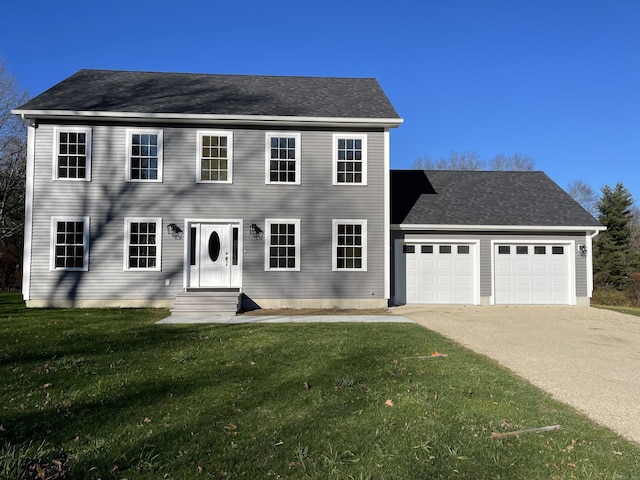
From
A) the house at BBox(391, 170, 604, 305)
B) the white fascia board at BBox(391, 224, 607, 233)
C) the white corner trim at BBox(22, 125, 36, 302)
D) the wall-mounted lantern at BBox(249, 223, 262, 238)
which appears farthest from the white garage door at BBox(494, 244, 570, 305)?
the white corner trim at BBox(22, 125, 36, 302)

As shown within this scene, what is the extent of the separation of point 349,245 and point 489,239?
518 cm

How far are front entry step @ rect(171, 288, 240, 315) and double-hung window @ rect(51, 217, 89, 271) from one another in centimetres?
352

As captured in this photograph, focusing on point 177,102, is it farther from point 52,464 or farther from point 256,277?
point 52,464

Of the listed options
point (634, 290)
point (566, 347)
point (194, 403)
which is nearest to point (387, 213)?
point (566, 347)

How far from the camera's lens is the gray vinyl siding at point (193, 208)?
13.2 m

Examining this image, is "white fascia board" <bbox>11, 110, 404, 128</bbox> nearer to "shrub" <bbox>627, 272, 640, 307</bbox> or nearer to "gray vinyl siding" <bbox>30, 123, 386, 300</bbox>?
"gray vinyl siding" <bbox>30, 123, 386, 300</bbox>

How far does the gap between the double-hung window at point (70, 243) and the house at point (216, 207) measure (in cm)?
4

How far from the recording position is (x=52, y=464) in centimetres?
311

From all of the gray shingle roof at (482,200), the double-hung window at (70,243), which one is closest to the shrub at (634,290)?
the gray shingle roof at (482,200)

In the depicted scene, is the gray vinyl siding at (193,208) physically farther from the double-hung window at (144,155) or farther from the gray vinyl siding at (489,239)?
the gray vinyl siding at (489,239)

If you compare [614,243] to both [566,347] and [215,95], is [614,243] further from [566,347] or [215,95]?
[215,95]

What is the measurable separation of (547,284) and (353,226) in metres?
7.40

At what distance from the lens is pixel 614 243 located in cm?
3209

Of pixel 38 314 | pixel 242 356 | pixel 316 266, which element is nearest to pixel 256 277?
pixel 316 266
